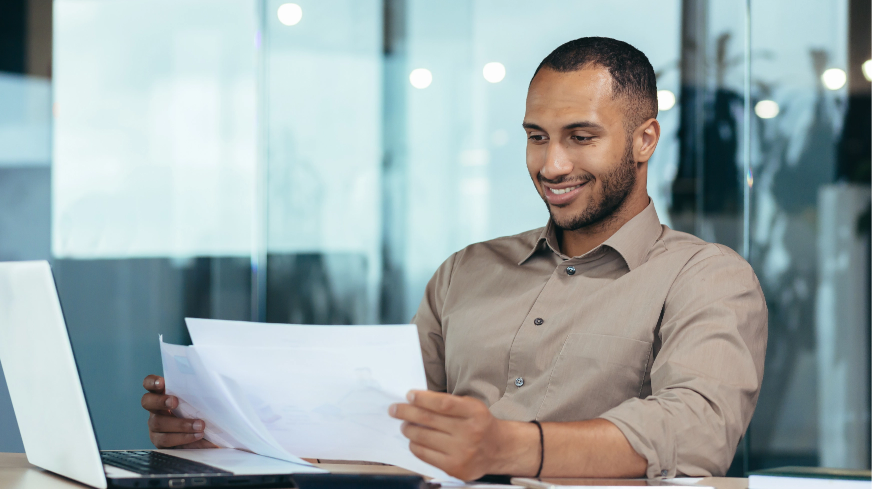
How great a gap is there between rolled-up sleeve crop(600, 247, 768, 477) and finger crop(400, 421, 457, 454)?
0.25 meters

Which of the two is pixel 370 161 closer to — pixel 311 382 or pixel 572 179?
pixel 572 179

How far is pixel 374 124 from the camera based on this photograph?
3.04 m

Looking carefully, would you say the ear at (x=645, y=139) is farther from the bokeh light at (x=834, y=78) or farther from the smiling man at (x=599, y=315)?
the bokeh light at (x=834, y=78)

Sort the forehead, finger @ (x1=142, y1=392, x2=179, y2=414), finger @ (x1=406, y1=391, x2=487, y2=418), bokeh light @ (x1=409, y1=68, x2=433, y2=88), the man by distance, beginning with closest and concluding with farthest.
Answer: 1. finger @ (x1=406, y1=391, x2=487, y2=418)
2. the man
3. finger @ (x1=142, y1=392, x2=179, y2=414)
4. the forehead
5. bokeh light @ (x1=409, y1=68, x2=433, y2=88)

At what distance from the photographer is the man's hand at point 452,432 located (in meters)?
0.87

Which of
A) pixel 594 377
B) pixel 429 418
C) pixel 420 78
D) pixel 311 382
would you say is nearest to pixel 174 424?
pixel 311 382

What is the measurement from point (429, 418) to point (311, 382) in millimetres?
138

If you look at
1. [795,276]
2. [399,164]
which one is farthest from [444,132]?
[795,276]

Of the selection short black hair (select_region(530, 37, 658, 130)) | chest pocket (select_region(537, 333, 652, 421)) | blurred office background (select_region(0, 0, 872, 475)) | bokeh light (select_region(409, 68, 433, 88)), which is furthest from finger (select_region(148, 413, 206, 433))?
bokeh light (select_region(409, 68, 433, 88))

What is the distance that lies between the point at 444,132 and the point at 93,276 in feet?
4.51

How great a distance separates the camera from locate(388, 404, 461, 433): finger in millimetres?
877

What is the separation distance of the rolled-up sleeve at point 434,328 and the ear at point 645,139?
43cm

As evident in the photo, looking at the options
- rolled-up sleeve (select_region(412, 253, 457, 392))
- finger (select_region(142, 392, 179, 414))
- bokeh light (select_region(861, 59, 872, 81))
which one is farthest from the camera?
bokeh light (select_region(861, 59, 872, 81))

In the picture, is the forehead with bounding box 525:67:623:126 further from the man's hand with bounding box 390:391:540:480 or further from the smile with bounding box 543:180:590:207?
the man's hand with bounding box 390:391:540:480
